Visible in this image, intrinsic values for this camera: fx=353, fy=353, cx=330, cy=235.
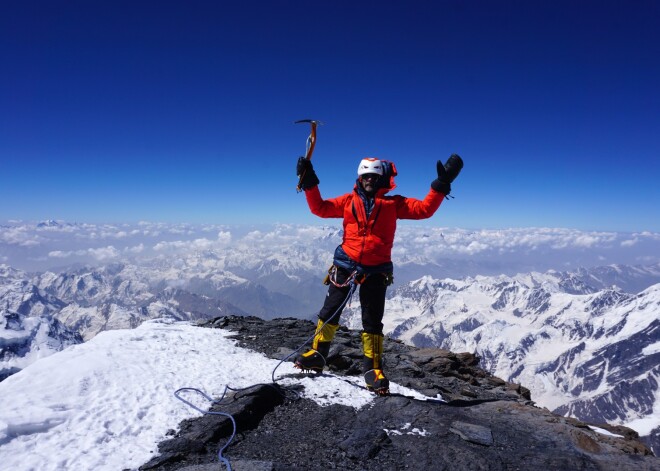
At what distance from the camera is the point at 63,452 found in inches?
209

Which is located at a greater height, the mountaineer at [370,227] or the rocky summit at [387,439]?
the mountaineer at [370,227]

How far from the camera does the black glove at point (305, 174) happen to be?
8498 mm

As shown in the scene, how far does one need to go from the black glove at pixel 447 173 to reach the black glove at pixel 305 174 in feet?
9.55

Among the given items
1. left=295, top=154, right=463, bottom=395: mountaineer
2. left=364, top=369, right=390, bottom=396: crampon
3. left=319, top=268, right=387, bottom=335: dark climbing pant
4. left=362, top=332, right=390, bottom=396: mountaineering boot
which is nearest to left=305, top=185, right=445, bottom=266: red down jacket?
left=295, top=154, right=463, bottom=395: mountaineer

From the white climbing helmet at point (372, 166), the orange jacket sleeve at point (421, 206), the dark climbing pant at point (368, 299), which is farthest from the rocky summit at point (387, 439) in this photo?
the white climbing helmet at point (372, 166)

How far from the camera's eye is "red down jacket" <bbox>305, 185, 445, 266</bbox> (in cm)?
859

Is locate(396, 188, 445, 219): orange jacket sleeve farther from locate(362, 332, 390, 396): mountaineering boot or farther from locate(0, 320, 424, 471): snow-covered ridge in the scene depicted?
locate(0, 320, 424, 471): snow-covered ridge

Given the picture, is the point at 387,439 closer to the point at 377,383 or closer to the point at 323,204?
the point at 377,383

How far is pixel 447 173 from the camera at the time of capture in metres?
8.25

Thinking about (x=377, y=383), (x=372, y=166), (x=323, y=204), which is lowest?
(x=377, y=383)

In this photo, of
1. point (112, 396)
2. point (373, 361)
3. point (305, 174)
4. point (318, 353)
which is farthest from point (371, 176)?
point (112, 396)

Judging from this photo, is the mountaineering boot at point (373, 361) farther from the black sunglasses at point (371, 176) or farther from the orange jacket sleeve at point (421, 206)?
the black sunglasses at point (371, 176)

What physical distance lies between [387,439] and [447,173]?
5714 millimetres

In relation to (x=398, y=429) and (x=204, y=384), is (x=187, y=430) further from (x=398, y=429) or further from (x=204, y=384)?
(x=398, y=429)
